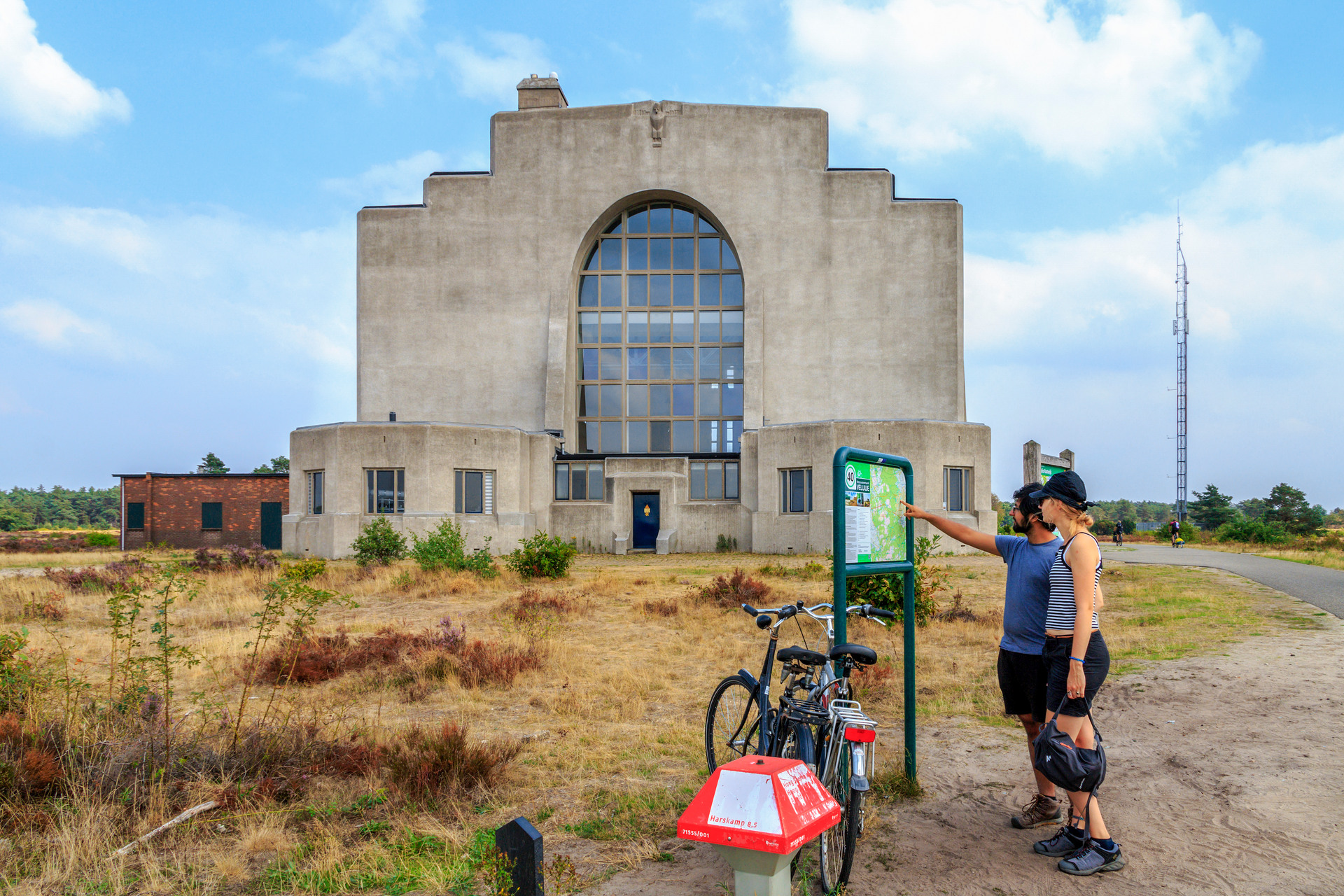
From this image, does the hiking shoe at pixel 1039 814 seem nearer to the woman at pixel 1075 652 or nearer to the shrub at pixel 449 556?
the woman at pixel 1075 652

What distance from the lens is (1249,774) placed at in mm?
5410

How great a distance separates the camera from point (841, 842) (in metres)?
4.02

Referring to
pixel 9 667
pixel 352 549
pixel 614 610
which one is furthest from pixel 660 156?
pixel 9 667

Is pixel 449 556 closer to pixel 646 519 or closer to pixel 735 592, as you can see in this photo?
pixel 735 592

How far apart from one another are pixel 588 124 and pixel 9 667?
112ft

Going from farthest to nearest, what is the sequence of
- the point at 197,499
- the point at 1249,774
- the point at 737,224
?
the point at 197,499 → the point at 737,224 → the point at 1249,774

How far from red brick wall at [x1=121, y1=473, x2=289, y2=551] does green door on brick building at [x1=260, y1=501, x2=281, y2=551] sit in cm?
20

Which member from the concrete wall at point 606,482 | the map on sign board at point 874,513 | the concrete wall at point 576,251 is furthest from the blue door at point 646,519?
the map on sign board at point 874,513

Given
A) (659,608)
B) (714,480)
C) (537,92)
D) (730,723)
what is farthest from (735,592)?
(537,92)

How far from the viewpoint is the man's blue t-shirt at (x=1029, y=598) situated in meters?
4.57

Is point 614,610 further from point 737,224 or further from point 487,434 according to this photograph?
point 737,224

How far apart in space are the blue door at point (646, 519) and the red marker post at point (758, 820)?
29904mm

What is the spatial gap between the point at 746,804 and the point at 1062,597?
2.26 metres

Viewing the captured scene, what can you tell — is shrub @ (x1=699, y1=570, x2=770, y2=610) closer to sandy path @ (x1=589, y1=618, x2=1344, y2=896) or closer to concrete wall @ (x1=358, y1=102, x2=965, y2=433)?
sandy path @ (x1=589, y1=618, x2=1344, y2=896)
